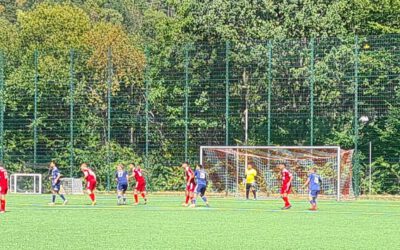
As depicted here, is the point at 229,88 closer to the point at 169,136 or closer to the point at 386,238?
the point at 169,136

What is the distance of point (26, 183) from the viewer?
5300cm

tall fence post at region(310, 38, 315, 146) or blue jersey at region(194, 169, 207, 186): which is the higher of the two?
tall fence post at region(310, 38, 315, 146)

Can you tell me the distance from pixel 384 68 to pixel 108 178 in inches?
615

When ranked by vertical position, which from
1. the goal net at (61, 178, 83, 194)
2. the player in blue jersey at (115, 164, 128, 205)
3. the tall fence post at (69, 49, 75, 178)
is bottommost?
the goal net at (61, 178, 83, 194)

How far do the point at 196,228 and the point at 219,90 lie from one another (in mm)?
27250

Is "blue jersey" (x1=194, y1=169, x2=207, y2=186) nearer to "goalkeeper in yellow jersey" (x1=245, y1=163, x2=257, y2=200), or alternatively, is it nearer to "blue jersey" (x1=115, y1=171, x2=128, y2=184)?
"blue jersey" (x1=115, y1=171, x2=128, y2=184)

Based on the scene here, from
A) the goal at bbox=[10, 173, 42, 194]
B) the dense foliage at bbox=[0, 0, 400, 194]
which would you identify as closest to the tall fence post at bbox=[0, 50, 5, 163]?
the dense foliage at bbox=[0, 0, 400, 194]

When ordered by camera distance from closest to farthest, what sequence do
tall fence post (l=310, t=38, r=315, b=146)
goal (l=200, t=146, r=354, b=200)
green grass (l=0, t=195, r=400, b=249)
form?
1. green grass (l=0, t=195, r=400, b=249)
2. goal (l=200, t=146, r=354, b=200)
3. tall fence post (l=310, t=38, r=315, b=146)

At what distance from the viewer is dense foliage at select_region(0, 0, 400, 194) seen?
49.5m

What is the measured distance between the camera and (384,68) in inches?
1932

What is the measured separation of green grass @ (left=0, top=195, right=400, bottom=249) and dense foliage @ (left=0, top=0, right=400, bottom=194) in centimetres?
1339

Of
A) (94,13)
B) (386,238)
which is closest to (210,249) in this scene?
(386,238)


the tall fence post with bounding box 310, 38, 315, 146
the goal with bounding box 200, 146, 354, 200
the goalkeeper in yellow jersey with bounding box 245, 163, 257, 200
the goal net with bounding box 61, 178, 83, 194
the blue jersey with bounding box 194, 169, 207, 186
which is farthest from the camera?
the goal net with bounding box 61, 178, 83, 194

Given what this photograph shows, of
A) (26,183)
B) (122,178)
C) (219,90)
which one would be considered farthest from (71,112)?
(122,178)
